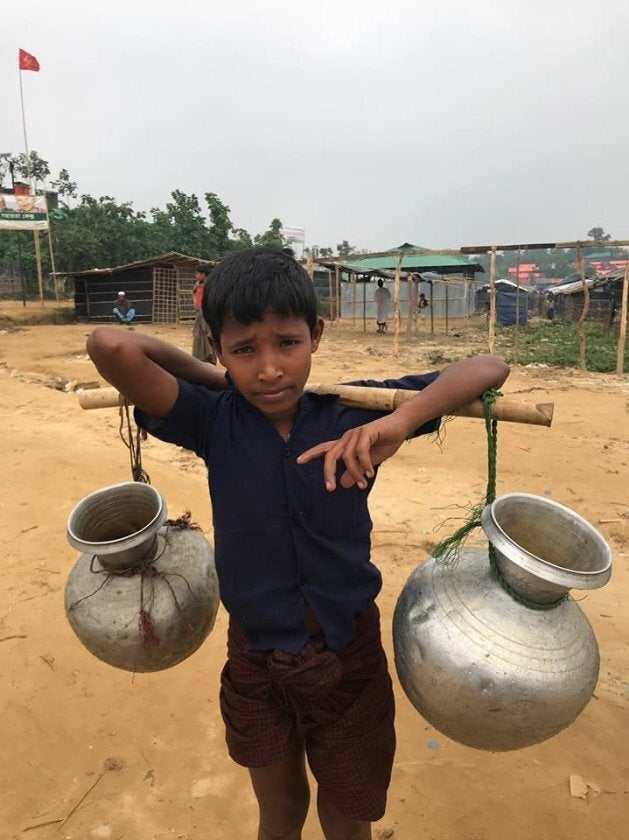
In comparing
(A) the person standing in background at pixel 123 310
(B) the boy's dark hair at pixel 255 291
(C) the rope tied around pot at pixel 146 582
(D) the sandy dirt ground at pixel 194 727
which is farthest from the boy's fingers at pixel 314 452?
(A) the person standing in background at pixel 123 310

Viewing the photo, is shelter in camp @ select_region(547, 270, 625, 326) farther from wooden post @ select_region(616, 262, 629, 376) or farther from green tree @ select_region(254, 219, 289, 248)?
green tree @ select_region(254, 219, 289, 248)

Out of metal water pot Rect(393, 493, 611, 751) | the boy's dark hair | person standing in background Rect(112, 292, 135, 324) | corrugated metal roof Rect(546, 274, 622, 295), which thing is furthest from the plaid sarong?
person standing in background Rect(112, 292, 135, 324)

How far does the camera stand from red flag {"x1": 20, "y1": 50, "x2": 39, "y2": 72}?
2125 centimetres

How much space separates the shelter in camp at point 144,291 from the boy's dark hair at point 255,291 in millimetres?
18854

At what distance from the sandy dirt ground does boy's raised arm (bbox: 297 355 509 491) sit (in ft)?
4.90

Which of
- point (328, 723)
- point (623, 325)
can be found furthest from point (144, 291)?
point (328, 723)

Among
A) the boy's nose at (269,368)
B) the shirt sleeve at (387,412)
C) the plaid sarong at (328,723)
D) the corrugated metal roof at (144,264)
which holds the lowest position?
the plaid sarong at (328,723)

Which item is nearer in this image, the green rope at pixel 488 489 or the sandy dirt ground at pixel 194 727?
the green rope at pixel 488 489

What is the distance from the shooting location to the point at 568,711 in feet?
3.91

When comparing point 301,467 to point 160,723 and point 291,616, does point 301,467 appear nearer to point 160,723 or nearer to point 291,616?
point 291,616

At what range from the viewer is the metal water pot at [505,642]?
116 centimetres

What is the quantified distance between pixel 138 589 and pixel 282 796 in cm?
67

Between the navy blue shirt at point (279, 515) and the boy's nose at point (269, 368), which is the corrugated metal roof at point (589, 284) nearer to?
the navy blue shirt at point (279, 515)

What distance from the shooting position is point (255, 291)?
118 centimetres
